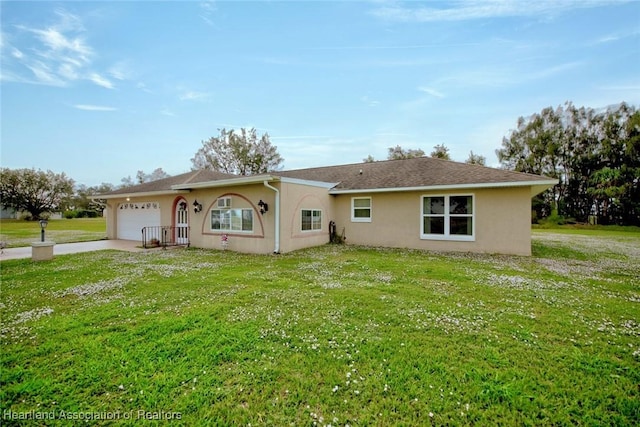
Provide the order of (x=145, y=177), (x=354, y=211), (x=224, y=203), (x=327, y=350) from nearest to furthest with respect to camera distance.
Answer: (x=327, y=350), (x=224, y=203), (x=354, y=211), (x=145, y=177)

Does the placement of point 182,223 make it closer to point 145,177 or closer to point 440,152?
point 440,152

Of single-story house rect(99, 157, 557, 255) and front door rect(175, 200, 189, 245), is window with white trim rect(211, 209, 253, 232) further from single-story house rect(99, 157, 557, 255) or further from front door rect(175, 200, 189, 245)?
front door rect(175, 200, 189, 245)

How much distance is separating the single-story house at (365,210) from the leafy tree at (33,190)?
36.0 meters

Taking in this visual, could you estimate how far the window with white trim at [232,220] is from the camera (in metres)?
11.1

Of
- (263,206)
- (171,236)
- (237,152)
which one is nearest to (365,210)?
(263,206)

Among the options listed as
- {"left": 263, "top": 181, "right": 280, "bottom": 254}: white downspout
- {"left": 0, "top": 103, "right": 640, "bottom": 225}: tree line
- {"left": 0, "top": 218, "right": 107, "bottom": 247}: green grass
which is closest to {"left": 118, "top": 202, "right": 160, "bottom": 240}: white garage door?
{"left": 0, "top": 218, "right": 107, "bottom": 247}: green grass

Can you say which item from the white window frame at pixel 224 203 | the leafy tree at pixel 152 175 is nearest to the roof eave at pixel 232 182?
the white window frame at pixel 224 203

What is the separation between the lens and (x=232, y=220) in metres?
11.6

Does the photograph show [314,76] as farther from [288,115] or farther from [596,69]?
[596,69]

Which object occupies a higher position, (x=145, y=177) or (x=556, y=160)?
(x=145, y=177)

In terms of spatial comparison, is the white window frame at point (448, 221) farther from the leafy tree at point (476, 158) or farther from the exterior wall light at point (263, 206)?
the leafy tree at point (476, 158)

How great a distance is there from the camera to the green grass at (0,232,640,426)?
239 cm

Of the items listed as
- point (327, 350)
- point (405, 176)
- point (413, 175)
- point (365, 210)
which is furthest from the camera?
point (365, 210)

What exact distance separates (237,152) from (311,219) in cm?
2568
